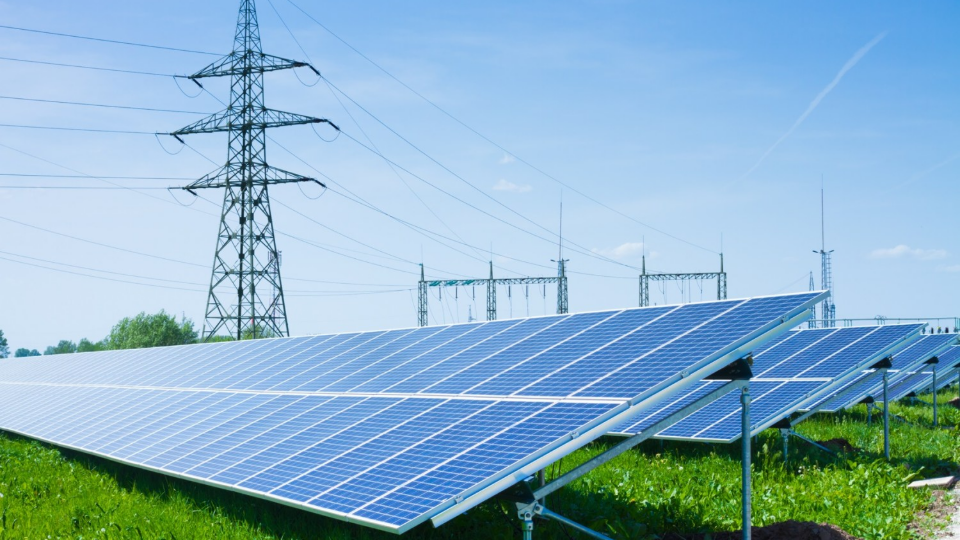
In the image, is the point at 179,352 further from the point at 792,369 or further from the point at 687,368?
the point at 687,368

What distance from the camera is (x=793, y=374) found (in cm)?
1745

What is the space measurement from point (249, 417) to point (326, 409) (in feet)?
5.64

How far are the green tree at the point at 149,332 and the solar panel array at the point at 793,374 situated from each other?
246ft

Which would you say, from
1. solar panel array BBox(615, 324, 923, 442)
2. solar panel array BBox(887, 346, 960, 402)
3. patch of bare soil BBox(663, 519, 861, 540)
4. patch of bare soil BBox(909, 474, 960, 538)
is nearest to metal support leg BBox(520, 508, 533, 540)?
patch of bare soil BBox(663, 519, 861, 540)

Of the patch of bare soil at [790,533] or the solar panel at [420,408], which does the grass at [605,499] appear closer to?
the patch of bare soil at [790,533]

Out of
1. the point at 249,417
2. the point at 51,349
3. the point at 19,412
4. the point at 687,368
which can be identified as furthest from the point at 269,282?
the point at 51,349

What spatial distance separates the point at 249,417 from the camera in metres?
13.1

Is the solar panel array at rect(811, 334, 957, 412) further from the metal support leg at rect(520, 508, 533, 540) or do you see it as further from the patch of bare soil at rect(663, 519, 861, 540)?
the metal support leg at rect(520, 508, 533, 540)

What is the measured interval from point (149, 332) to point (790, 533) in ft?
302

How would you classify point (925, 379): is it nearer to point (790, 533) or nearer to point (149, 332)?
point (790, 533)

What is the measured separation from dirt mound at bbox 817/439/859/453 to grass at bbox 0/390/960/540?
290 mm

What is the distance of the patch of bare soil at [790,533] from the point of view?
979 centimetres

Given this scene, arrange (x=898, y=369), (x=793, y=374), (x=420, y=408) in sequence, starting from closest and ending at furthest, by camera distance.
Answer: (x=420, y=408), (x=793, y=374), (x=898, y=369)

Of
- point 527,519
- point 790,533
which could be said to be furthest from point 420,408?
point 790,533
